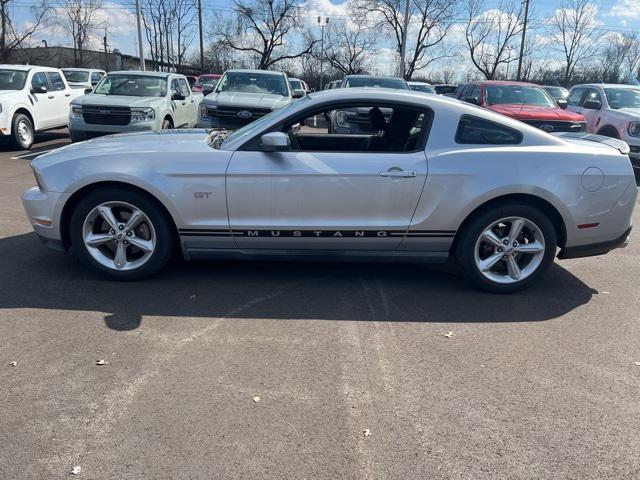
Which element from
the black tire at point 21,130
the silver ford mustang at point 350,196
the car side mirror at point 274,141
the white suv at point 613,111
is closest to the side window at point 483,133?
the silver ford mustang at point 350,196

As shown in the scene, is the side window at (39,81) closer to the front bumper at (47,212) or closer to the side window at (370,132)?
the front bumper at (47,212)

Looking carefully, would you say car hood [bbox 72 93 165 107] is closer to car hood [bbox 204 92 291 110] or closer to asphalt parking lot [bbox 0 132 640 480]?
car hood [bbox 204 92 291 110]

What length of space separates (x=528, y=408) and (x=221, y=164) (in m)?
2.79

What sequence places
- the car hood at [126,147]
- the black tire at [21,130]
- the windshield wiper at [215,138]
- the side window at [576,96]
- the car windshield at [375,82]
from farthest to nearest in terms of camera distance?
the car windshield at [375,82] < the side window at [576,96] < the black tire at [21,130] < the windshield wiper at [215,138] < the car hood at [126,147]

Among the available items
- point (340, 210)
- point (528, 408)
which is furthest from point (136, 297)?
point (528, 408)

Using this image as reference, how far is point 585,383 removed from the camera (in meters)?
3.26

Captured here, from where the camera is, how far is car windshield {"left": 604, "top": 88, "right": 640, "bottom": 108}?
11.7m

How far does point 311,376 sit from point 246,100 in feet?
27.2

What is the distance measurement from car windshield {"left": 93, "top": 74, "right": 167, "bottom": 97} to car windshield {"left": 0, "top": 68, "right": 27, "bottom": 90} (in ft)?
6.40

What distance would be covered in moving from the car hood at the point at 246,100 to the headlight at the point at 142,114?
3.85 ft

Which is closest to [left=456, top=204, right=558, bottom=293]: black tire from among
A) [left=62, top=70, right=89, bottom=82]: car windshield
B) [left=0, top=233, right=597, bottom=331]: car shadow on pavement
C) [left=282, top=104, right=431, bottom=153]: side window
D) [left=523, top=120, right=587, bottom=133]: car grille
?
[left=0, top=233, right=597, bottom=331]: car shadow on pavement

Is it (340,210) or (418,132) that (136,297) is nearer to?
(340,210)

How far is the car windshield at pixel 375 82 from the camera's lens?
13633mm

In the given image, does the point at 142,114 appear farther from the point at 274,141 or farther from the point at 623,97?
the point at 623,97
